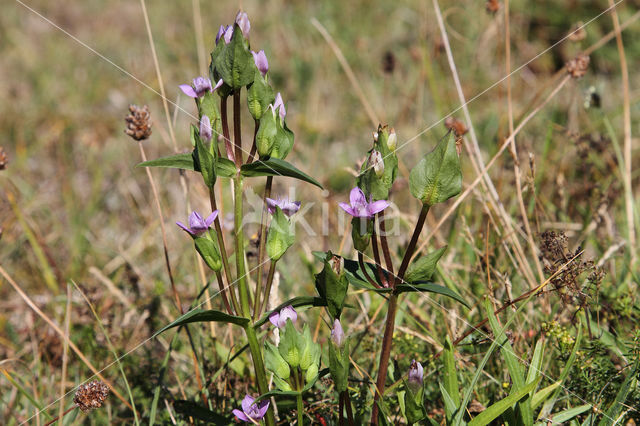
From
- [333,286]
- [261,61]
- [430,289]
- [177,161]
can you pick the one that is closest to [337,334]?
[333,286]

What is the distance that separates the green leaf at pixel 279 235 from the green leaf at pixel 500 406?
528mm

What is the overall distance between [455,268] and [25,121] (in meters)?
2.84

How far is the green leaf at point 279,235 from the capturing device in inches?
49.6

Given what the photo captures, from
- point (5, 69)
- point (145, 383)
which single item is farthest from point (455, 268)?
point (5, 69)

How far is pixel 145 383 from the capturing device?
1.98 meters

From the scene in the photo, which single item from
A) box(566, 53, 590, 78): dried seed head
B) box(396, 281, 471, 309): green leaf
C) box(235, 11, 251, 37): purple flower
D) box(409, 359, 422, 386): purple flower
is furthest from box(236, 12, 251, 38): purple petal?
box(566, 53, 590, 78): dried seed head

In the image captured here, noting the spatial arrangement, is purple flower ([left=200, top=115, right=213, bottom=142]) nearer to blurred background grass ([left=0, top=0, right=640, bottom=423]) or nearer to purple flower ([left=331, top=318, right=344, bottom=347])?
purple flower ([left=331, top=318, right=344, bottom=347])

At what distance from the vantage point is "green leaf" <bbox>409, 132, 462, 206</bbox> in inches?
44.3

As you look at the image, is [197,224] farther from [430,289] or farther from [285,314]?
[430,289]

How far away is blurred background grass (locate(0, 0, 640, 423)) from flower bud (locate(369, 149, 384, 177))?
66cm

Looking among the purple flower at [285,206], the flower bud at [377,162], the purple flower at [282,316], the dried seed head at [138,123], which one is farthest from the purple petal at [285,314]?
the dried seed head at [138,123]

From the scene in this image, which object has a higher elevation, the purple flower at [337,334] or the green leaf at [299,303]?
the green leaf at [299,303]

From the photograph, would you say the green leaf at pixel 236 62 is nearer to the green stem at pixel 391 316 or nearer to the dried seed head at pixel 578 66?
the green stem at pixel 391 316

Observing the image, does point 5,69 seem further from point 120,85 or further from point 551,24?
point 551,24
